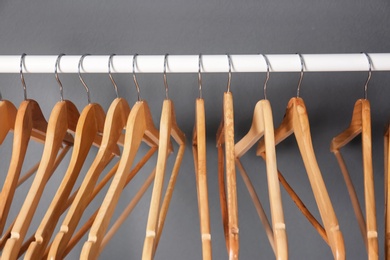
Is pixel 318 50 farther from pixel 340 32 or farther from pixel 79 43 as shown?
pixel 79 43

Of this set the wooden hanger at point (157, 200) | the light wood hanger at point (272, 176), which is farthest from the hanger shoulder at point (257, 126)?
the wooden hanger at point (157, 200)

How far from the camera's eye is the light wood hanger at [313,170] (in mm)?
554

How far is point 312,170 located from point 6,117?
52cm

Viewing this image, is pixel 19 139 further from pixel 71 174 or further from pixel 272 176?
pixel 272 176

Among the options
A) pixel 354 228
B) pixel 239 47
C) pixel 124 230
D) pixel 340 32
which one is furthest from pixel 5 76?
pixel 354 228

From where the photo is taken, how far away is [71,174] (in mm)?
638

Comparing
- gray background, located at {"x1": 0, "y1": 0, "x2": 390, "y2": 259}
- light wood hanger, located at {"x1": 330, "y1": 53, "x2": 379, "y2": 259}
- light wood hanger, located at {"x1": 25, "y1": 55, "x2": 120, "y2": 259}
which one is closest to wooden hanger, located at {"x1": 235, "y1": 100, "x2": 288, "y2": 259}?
light wood hanger, located at {"x1": 330, "y1": 53, "x2": 379, "y2": 259}

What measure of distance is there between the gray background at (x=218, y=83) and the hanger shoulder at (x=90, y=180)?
1.26ft

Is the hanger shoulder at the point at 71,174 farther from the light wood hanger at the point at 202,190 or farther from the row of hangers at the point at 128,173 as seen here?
the light wood hanger at the point at 202,190

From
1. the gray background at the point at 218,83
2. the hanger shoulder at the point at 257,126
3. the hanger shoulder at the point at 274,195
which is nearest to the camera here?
the hanger shoulder at the point at 274,195

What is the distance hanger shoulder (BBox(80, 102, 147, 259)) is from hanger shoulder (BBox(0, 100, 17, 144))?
0.22 m

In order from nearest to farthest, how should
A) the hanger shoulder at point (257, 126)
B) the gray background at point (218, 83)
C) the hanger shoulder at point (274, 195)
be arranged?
the hanger shoulder at point (274, 195)
the hanger shoulder at point (257, 126)
the gray background at point (218, 83)

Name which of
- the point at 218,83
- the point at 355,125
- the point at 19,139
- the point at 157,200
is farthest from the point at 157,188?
the point at 218,83

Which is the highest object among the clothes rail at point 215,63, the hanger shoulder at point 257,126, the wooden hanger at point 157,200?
the clothes rail at point 215,63
